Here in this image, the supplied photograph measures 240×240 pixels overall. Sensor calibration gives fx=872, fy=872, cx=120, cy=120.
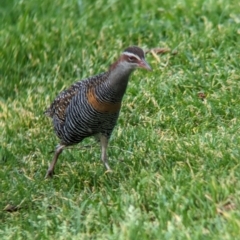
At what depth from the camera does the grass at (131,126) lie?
241 inches

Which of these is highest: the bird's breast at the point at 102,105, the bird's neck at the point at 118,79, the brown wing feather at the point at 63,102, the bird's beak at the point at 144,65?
the bird's beak at the point at 144,65

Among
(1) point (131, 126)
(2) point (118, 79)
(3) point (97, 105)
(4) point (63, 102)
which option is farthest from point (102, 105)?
(1) point (131, 126)

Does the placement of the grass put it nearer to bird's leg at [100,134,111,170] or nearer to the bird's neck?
bird's leg at [100,134,111,170]

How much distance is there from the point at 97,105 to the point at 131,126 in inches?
48.1

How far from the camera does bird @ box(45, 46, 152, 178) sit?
7.08 meters

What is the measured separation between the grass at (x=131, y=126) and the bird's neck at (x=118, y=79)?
2.16ft

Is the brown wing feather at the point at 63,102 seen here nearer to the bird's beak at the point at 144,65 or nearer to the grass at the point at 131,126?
the grass at the point at 131,126

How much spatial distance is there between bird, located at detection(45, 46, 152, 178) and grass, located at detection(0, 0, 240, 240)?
301 millimetres

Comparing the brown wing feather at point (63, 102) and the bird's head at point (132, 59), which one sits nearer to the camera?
the bird's head at point (132, 59)

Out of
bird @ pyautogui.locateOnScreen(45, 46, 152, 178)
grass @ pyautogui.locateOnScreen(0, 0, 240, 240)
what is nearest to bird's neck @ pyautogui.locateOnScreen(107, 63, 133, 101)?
bird @ pyautogui.locateOnScreen(45, 46, 152, 178)

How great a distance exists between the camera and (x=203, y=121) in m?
8.09

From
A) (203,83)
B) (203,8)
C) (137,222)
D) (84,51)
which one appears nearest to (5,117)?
(84,51)

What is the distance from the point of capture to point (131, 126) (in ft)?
27.5

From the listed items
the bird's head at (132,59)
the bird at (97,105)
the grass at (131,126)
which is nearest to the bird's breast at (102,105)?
the bird at (97,105)
